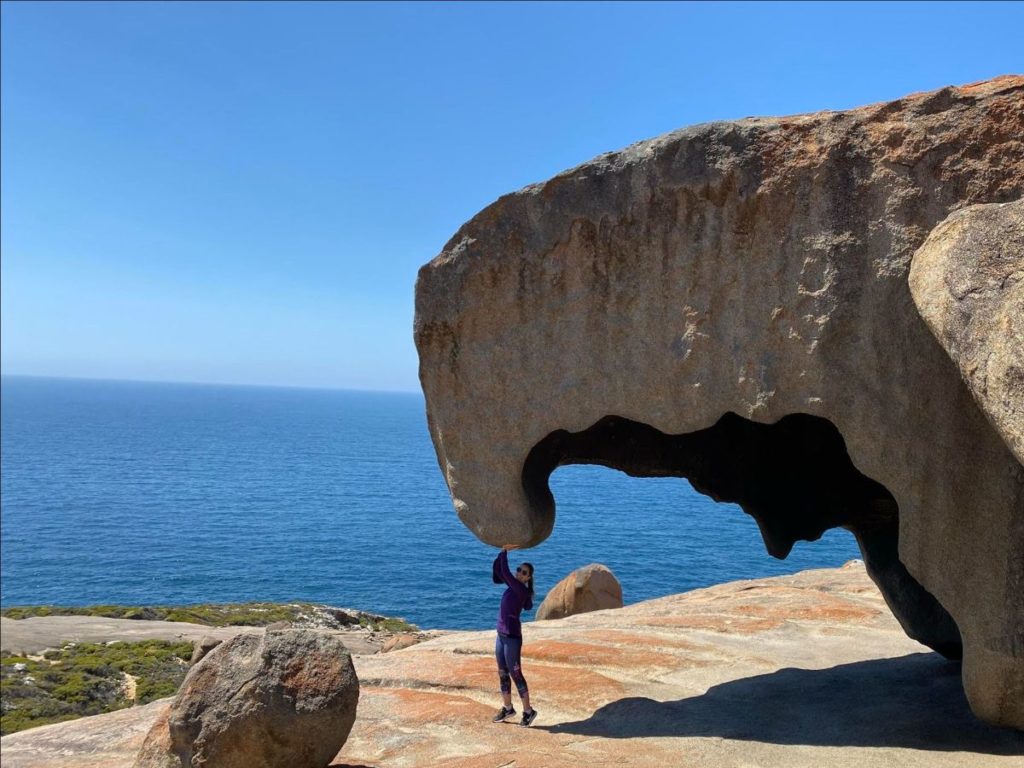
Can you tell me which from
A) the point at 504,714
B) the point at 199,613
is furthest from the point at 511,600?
the point at 199,613

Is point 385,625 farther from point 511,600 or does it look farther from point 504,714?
point 511,600

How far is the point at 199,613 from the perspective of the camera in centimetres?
3822

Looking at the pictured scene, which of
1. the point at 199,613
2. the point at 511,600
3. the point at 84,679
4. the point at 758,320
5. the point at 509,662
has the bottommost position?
the point at 199,613

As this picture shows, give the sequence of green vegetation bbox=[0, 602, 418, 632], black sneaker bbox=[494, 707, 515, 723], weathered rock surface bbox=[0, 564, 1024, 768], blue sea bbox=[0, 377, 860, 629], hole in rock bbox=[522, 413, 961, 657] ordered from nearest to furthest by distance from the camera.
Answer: weathered rock surface bbox=[0, 564, 1024, 768] → black sneaker bbox=[494, 707, 515, 723] → hole in rock bbox=[522, 413, 961, 657] → green vegetation bbox=[0, 602, 418, 632] → blue sea bbox=[0, 377, 860, 629]

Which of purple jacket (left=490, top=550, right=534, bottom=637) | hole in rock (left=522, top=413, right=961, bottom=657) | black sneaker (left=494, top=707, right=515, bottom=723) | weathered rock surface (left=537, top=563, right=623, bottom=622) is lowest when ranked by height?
weathered rock surface (left=537, top=563, right=623, bottom=622)

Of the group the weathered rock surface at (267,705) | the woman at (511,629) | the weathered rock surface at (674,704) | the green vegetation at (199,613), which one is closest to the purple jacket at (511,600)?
the woman at (511,629)

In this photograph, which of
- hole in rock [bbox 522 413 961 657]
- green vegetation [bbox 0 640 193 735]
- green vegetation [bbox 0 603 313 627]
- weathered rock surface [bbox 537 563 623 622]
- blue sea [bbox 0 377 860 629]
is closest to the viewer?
hole in rock [bbox 522 413 961 657]

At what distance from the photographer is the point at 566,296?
329 inches

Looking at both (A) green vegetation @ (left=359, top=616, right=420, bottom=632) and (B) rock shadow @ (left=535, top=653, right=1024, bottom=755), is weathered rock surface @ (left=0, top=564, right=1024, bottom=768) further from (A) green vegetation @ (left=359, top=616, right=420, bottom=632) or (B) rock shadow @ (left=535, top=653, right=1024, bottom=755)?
(A) green vegetation @ (left=359, top=616, right=420, bottom=632)

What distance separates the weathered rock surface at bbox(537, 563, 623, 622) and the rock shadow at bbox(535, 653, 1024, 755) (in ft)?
37.6

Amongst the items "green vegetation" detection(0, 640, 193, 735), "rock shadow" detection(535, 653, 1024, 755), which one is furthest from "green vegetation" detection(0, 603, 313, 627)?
"rock shadow" detection(535, 653, 1024, 755)

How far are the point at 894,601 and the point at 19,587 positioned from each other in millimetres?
54342

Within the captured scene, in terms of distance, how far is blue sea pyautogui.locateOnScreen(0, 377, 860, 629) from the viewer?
50.6m

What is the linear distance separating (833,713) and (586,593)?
1324 cm
